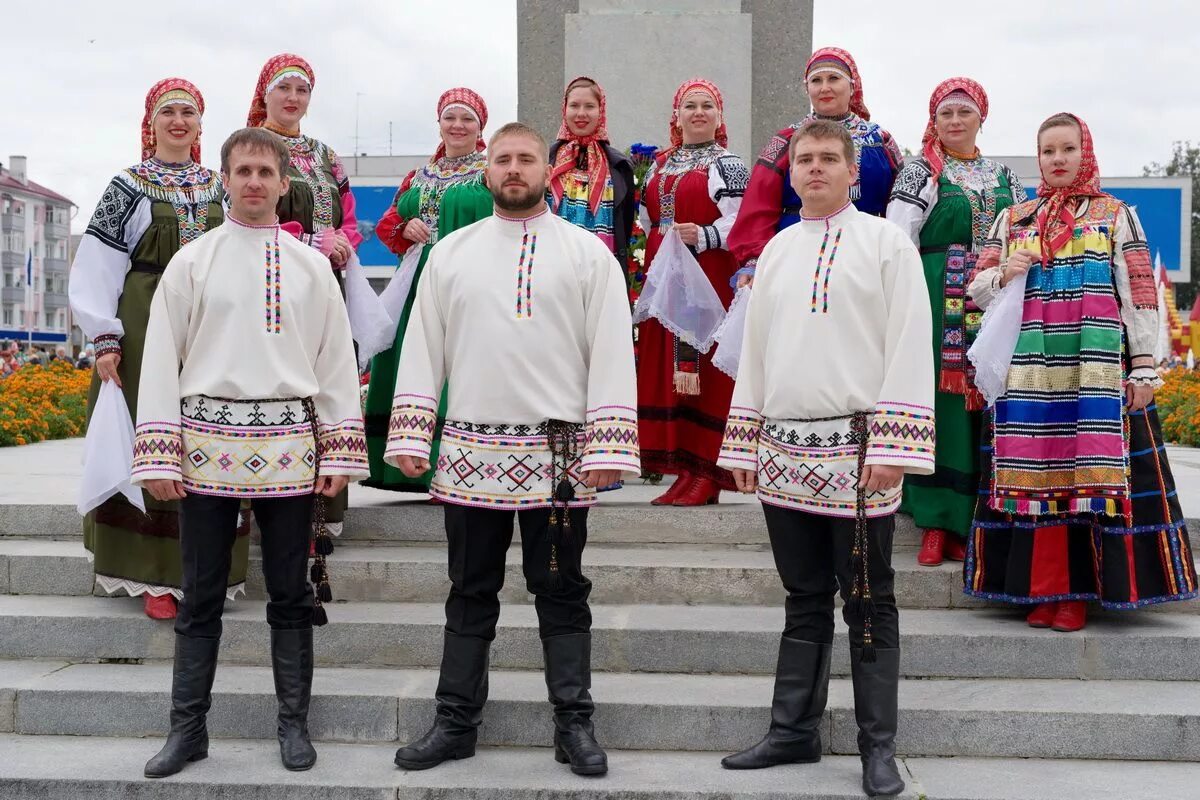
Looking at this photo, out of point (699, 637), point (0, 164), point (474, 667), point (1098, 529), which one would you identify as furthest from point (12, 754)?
point (0, 164)

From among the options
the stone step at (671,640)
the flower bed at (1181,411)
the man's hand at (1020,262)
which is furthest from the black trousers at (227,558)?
the flower bed at (1181,411)

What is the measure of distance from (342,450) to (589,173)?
218 centimetres

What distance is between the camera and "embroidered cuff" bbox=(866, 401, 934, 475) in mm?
3541

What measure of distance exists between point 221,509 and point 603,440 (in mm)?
1240

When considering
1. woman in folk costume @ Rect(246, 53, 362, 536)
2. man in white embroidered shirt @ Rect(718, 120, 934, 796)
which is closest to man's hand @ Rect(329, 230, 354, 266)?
woman in folk costume @ Rect(246, 53, 362, 536)

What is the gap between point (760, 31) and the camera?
7.18 m

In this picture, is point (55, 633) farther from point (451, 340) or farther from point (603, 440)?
point (603, 440)

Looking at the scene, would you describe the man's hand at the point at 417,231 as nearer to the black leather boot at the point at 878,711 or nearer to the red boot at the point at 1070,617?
the black leather boot at the point at 878,711

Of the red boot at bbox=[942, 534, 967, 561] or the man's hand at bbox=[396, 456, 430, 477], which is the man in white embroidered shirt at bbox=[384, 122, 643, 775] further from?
the red boot at bbox=[942, 534, 967, 561]

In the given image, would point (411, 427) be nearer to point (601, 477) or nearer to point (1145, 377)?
point (601, 477)

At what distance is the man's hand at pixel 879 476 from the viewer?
140 inches

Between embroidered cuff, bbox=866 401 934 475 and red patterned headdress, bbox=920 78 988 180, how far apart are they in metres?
1.85

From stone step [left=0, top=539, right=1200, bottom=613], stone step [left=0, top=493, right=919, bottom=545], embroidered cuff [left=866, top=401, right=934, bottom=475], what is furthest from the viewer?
stone step [left=0, top=493, right=919, bottom=545]

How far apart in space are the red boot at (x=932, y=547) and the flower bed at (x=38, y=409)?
680 cm
